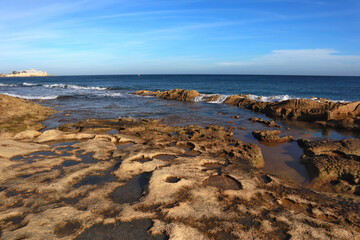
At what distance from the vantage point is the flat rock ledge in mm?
3922

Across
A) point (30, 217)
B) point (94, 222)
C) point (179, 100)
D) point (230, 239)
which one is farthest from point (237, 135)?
point (179, 100)

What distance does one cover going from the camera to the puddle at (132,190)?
4993 millimetres

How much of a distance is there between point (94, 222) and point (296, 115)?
15528 millimetres

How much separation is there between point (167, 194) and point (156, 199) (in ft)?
0.99

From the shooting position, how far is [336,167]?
6480 millimetres

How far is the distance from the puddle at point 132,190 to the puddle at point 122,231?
0.83 meters

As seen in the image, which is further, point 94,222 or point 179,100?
point 179,100

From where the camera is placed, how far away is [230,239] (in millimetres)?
3734

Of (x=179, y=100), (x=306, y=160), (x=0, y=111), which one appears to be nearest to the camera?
(x=306, y=160)

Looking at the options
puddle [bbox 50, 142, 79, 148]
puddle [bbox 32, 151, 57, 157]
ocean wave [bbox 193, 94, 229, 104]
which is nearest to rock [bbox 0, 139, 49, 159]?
puddle [bbox 32, 151, 57, 157]

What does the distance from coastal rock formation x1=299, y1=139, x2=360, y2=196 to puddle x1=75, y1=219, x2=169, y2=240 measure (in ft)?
16.0

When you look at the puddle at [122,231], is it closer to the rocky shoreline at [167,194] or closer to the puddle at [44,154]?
the rocky shoreline at [167,194]

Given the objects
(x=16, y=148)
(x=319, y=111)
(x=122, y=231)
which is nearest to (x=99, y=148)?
(x=16, y=148)

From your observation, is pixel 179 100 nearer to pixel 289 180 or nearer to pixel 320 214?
pixel 289 180
